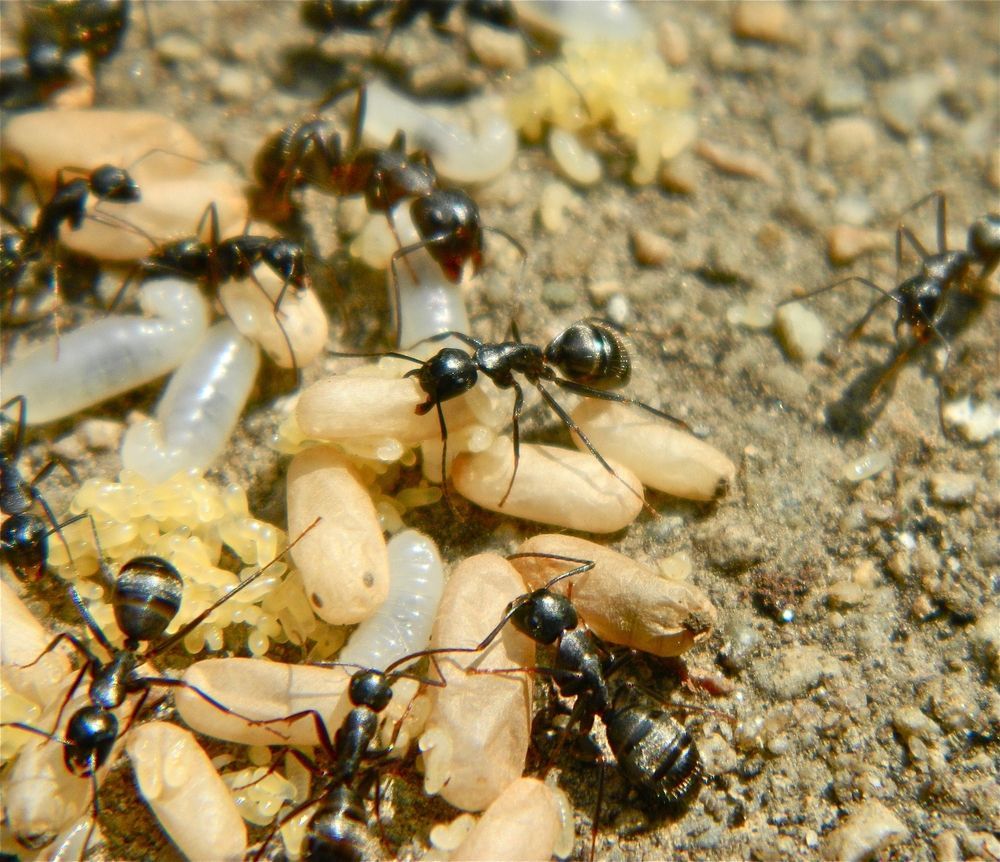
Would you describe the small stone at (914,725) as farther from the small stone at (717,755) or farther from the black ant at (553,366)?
the black ant at (553,366)

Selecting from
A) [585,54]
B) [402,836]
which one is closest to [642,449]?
[402,836]

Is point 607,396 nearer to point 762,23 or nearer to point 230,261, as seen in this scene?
point 230,261

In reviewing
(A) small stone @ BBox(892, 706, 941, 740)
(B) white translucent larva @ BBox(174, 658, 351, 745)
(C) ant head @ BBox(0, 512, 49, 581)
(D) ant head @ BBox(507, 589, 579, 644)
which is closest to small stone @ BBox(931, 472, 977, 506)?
(A) small stone @ BBox(892, 706, 941, 740)

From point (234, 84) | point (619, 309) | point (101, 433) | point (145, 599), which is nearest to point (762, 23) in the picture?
point (619, 309)

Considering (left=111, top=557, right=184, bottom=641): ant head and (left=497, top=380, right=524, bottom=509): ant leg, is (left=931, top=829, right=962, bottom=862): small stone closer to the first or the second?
(left=497, top=380, right=524, bottom=509): ant leg

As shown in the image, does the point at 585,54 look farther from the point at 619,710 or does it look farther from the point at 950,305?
the point at 619,710
